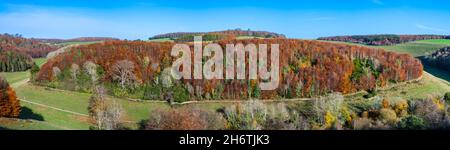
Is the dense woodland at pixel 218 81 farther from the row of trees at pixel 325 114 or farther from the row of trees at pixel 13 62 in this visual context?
the row of trees at pixel 325 114

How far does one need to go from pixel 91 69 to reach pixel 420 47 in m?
145

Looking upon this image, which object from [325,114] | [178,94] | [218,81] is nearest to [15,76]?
[178,94]

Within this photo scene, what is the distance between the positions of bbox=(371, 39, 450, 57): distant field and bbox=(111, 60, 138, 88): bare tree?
117774mm

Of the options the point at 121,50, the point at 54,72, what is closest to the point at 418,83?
the point at 121,50

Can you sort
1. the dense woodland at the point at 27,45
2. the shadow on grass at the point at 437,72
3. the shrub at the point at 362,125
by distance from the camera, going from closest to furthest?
the shrub at the point at 362,125
the shadow on grass at the point at 437,72
the dense woodland at the point at 27,45

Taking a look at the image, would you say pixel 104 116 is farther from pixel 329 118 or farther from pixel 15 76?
pixel 15 76

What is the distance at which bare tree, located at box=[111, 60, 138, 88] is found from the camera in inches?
3868

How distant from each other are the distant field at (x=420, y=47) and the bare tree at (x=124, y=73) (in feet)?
386

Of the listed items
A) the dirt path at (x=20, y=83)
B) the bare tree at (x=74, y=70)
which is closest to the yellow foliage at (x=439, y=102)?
the bare tree at (x=74, y=70)

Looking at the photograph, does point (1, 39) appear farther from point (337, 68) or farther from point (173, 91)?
point (337, 68)

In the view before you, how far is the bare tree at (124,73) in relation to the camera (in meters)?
98.2

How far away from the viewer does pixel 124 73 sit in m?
102

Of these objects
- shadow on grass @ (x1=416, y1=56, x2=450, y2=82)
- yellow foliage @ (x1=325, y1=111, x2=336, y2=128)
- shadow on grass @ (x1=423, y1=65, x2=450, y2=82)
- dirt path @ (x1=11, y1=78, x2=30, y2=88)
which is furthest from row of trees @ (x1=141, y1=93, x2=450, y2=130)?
shadow on grass @ (x1=416, y1=56, x2=450, y2=82)

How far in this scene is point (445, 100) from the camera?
257 ft
